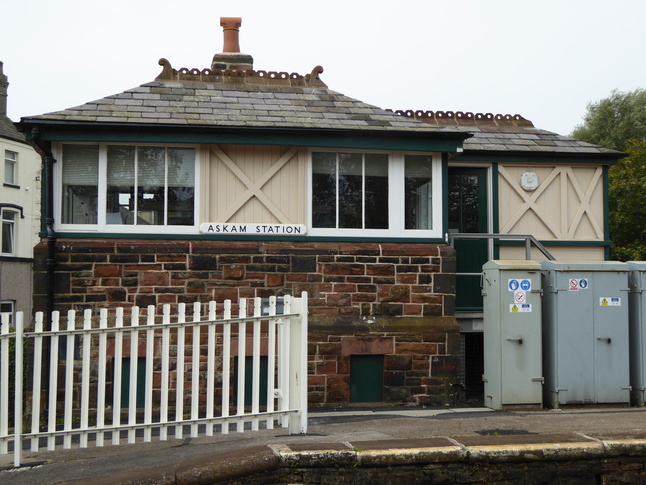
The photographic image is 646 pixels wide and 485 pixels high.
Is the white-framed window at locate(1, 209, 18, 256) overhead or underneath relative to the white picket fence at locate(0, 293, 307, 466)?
overhead

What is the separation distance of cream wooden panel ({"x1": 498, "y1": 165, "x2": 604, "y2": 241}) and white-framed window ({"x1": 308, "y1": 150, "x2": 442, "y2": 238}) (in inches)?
95.8

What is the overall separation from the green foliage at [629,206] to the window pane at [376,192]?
13.1m

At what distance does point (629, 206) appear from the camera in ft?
70.9

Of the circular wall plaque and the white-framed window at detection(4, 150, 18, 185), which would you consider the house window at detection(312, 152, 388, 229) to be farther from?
the white-framed window at detection(4, 150, 18, 185)

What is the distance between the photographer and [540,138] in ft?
42.8

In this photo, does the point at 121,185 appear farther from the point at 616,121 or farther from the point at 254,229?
the point at 616,121

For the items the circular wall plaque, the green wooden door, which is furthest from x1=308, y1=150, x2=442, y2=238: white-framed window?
the circular wall plaque

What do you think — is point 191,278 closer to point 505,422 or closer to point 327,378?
point 327,378

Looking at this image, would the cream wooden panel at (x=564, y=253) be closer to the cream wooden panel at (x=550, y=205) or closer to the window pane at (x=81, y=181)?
the cream wooden panel at (x=550, y=205)

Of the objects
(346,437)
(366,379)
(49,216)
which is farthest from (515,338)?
(49,216)

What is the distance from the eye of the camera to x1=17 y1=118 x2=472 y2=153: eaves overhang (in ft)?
31.5

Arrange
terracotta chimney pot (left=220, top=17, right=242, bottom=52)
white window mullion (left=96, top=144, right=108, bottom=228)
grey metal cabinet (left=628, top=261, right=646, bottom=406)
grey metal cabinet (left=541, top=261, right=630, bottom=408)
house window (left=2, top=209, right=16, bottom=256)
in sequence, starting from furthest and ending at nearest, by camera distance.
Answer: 1. house window (left=2, top=209, right=16, bottom=256)
2. terracotta chimney pot (left=220, top=17, right=242, bottom=52)
3. white window mullion (left=96, top=144, right=108, bottom=228)
4. grey metal cabinet (left=628, top=261, right=646, bottom=406)
5. grey metal cabinet (left=541, top=261, right=630, bottom=408)

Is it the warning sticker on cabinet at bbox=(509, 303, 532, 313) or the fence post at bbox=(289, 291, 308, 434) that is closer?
the fence post at bbox=(289, 291, 308, 434)

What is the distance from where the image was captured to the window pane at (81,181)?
988 centimetres
